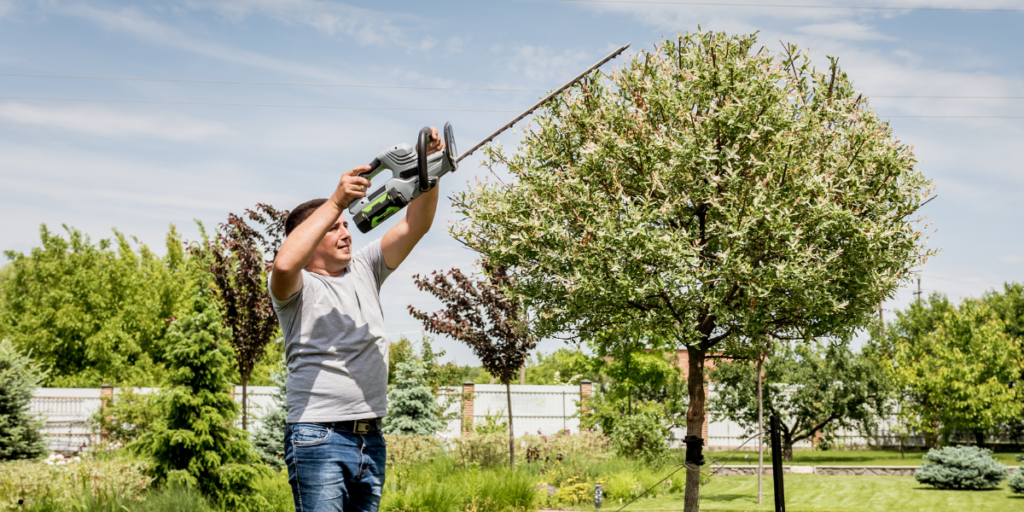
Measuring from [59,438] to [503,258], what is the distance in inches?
745

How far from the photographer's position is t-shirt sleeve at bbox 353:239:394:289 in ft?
9.77

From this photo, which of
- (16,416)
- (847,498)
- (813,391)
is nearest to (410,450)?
(16,416)

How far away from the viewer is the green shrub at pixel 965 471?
13859 mm

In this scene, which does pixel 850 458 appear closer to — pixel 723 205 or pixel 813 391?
pixel 813 391

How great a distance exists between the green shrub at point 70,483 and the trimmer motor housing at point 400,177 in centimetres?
622

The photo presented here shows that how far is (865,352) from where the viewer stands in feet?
77.0

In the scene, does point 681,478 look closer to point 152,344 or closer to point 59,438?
point 59,438

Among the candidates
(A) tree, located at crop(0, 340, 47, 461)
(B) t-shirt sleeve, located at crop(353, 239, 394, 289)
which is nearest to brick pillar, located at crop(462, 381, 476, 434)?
(A) tree, located at crop(0, 340, 47, 461)

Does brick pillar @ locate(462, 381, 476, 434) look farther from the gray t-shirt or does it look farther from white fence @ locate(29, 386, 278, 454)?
the gray t-shirt

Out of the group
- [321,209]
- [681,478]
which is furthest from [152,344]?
[321,209]

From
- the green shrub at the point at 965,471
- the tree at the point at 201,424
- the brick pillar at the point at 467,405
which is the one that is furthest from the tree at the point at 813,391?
the tree at the point at 201,424

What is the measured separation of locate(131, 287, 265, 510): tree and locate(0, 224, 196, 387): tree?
812 inches

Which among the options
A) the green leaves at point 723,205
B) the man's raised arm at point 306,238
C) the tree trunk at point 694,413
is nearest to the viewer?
the man's raised arm at point 306,238

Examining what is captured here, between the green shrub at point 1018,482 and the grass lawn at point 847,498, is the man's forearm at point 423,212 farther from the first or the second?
the green shrub at point 1018,482
